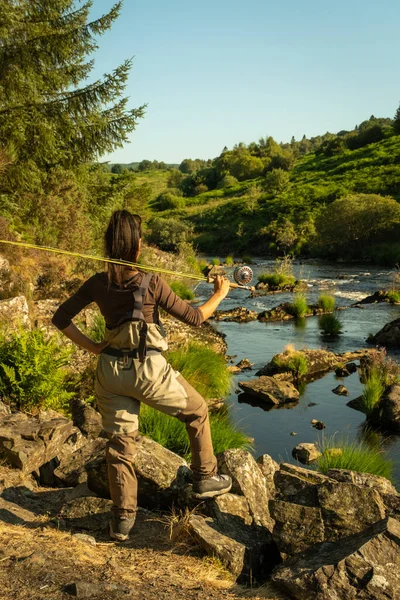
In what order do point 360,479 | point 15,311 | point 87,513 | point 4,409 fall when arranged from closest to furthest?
1. point 87,513
2. point 360,479
3. point 4,409
4. point 15,311

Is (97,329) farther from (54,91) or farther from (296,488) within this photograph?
(54,91)

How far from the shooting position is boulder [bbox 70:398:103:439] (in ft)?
21.1

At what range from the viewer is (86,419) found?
6.62 meters

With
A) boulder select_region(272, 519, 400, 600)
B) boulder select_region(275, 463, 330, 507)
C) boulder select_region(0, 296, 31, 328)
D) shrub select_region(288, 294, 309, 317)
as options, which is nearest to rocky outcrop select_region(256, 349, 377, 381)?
shrub select_region(288, 294, 309, 317)

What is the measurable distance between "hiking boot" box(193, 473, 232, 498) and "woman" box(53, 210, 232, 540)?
505 mm

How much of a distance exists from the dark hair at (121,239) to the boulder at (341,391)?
903 centimetres

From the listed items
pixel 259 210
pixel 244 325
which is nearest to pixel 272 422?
pixel 244 325

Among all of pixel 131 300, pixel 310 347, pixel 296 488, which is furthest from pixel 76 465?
pixel 310 347

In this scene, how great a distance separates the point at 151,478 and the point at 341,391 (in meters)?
8.09

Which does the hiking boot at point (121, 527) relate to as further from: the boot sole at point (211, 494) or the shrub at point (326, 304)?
the shrub at point (326, 304)

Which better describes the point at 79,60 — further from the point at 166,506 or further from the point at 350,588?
the point at 350,588

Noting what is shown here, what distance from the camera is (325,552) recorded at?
12.3 ft

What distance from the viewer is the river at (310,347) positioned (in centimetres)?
966

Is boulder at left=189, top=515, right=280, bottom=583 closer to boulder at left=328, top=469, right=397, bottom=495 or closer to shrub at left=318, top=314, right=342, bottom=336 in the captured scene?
boulder at left=328, top=469, right=397, bottom=495
